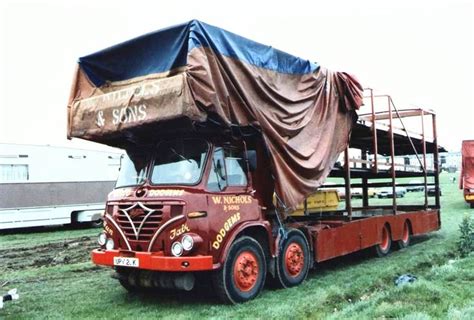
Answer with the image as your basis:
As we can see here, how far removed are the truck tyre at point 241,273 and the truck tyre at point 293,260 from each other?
0.58 metres

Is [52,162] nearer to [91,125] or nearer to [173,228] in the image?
[91,125]

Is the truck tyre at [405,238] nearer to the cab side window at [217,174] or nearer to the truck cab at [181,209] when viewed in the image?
the truck cab at [181,209]

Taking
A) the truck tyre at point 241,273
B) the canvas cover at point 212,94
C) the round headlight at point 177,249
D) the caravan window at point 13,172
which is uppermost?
the canvas cover at point 212,94

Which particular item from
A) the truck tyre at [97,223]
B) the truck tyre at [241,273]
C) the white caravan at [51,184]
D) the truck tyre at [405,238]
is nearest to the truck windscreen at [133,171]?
Result: the truck tyre at [241,273]

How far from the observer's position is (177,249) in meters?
6.82

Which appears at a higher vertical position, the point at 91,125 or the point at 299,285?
the point at 91,125

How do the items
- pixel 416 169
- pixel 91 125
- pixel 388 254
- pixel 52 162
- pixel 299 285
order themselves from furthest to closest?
pixel 52 162 → pixel 416 169 → pixel 388 254 → pixel 299 285 → pixel 91 125

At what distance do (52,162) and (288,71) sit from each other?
12.9m

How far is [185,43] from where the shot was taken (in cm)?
694

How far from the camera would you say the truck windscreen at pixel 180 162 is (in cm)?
733

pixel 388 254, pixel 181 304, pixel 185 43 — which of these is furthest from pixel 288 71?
pixel 388 254

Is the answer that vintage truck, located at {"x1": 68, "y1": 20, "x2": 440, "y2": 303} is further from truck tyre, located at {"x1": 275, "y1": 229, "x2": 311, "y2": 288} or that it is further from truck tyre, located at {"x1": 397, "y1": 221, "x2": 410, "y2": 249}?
truck tyre, located at {"x1": 397, "y1": 221, "x2": 410, "y2": 249}

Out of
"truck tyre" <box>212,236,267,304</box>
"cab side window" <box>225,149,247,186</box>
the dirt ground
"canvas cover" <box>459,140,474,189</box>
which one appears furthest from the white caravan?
"canvas cover" <box>459,140,474,189</box>

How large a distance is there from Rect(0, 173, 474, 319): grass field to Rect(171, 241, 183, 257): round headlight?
807mm
